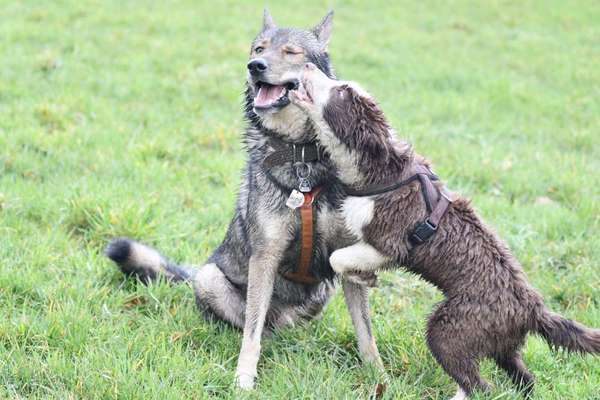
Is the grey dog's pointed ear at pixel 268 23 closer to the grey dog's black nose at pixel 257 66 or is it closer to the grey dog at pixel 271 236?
the grey dog at pixel 271 236

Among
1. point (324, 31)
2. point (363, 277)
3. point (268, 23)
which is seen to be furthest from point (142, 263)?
point (324, 31)

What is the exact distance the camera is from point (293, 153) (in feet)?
12.7

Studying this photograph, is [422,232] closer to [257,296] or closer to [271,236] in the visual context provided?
[271,236]

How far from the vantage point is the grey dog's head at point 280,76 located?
3828mm

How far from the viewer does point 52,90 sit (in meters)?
7.75

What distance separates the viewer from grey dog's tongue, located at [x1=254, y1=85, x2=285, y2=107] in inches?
150

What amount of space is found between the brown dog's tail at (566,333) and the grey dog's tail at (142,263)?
2.13 metres

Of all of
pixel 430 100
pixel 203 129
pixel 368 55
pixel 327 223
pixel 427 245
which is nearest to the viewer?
pixel 427 245

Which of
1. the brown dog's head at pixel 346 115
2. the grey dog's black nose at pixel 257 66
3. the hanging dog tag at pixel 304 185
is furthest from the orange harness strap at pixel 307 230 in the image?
the grey dog's black nose at pixel 257 66

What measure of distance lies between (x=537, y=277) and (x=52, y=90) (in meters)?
5.35

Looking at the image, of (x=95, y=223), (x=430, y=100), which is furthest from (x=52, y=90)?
(x=430, y=100)

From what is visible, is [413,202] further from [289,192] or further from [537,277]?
[537,277]

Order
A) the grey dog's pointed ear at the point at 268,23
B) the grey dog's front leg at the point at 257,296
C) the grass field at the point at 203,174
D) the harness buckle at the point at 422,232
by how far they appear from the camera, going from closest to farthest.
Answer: the harness buckle at the point at 422,232 → the grass field at the point at 203,174 → the grey dog's front leg at the point at 257,296 → the grey dog's pointed ear at the point at 268,23

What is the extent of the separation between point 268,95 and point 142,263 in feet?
4.17
